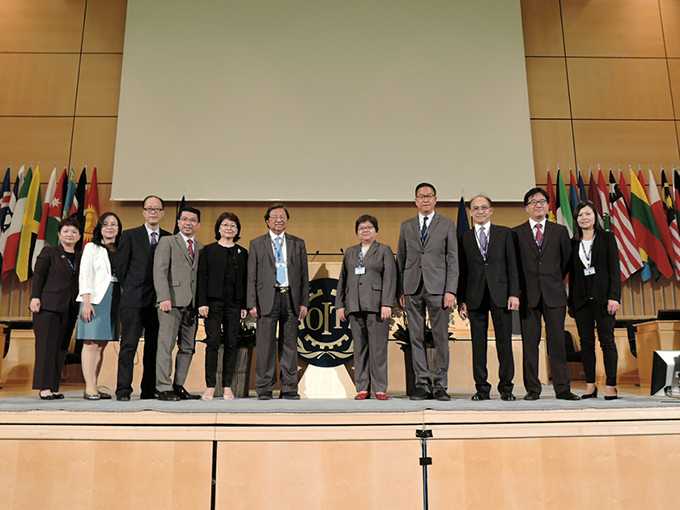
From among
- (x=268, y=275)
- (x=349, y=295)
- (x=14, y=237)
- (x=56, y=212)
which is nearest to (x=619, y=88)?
(x=349, y=295)

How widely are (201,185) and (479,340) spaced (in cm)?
459

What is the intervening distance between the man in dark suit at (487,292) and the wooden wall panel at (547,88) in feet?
15.1

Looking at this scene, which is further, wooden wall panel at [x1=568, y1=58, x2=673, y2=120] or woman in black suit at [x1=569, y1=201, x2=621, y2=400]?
wooden wall panel at [x1=568, y1=58, x2=673, y2=120]

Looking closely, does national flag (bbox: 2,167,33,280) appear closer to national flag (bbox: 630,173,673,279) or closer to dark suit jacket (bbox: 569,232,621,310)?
dark suit jacket (bbox: 569,232,621,310)

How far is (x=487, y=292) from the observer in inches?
131

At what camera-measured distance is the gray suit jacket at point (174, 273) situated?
336 centimetres

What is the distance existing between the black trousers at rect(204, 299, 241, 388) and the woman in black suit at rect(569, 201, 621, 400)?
2179 mm

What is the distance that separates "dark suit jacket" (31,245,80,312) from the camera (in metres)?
3.45

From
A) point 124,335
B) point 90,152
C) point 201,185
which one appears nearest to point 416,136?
point 201,185

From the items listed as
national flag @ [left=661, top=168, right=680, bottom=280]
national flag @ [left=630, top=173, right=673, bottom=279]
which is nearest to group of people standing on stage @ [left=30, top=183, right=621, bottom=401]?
national flag @ [left=630, top=173, right=673, bottom=279]

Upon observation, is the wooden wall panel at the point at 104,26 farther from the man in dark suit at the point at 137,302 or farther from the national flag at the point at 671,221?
the national flag at the point at 671,221

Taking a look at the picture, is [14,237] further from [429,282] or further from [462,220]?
[429,282]

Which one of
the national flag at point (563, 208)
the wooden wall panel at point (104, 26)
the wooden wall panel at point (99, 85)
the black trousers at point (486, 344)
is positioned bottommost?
the black trousers at point (486, 344)

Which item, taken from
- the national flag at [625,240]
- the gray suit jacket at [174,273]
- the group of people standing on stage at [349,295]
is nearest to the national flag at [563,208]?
the national flag at [625,240]
